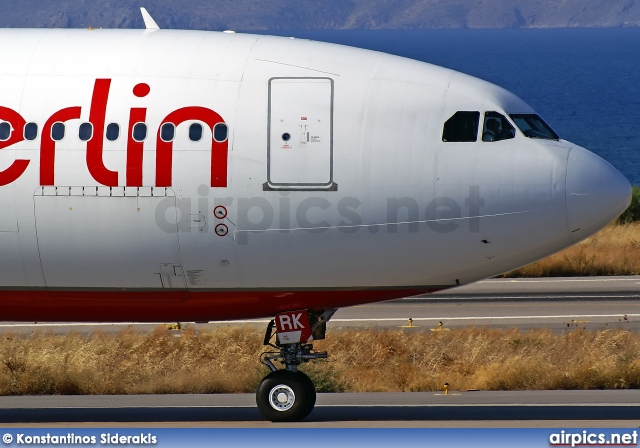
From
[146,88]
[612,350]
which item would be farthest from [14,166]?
[612,350]

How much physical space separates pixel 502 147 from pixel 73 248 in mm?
6231

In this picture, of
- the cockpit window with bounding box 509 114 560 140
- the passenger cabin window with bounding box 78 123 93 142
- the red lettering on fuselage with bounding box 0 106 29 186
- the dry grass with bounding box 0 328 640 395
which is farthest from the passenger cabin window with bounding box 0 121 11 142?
the cockpit window with bounding box 509 114 560 140

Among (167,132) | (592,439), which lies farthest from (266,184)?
(592,439)

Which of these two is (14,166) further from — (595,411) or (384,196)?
(595,411)

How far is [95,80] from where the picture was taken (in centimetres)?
→ 1741

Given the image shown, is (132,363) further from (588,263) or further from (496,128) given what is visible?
(588,263)

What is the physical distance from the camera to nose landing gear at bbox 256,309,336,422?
57.9ft

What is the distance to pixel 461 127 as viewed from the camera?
17.1 m

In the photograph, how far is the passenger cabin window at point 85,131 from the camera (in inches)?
Answer: 671

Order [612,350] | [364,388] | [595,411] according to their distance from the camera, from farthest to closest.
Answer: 1. [612,350]
2. [364,388]
3. [595,411]

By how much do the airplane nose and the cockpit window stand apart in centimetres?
63

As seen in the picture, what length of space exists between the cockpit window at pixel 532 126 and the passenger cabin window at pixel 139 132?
5.19 meters

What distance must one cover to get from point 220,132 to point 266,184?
3.21 ft

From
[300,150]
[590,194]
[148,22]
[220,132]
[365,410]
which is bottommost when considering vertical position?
[365,410]
